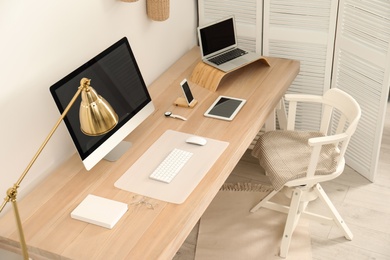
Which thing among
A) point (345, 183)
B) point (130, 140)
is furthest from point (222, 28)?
point (345, 183)

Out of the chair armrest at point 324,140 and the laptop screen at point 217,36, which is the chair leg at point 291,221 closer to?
the chair armrest at point 324,140

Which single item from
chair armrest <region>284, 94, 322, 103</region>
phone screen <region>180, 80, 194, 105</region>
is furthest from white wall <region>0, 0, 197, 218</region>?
chair armrest <region>284, 94, 322, 103</region>

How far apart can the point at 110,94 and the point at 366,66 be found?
156cm

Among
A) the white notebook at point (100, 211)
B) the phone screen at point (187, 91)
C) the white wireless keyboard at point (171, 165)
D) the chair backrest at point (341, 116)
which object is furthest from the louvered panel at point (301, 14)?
the white notebook at point (100, 211)

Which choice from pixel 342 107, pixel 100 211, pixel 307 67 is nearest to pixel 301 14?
pixel 307 67

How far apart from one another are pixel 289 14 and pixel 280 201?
1.13 meters

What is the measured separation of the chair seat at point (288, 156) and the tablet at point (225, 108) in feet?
0.81

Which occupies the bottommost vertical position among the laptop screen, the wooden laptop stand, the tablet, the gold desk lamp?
the tablet

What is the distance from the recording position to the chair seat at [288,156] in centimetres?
275

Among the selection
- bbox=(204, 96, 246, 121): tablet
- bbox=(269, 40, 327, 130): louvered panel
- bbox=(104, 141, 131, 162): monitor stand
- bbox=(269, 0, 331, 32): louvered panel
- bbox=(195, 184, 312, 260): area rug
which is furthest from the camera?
bbox=(269, 40, 327, 130): louvered panel

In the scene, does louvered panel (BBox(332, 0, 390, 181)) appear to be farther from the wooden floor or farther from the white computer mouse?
the white computer mouse

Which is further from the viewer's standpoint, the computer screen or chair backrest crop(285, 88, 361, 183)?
chair backrest crop(285, 88, 361, 183)

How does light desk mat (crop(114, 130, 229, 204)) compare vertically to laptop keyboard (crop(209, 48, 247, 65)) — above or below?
below

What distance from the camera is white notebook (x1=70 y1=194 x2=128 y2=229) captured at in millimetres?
2170
